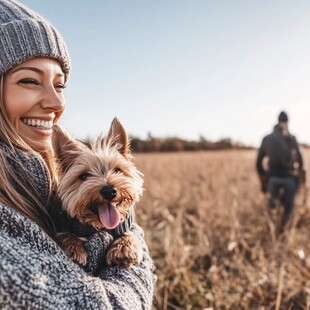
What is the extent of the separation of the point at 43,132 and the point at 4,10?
0.62 metres

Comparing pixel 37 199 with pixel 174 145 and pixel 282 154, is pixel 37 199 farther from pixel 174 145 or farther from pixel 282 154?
pixel 174 145

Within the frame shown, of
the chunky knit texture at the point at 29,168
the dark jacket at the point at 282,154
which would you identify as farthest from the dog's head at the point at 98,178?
the dark jacket at the point at 282,154

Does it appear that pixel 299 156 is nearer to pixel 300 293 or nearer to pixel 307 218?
pixel 307 218

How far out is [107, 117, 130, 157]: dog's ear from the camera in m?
2.16

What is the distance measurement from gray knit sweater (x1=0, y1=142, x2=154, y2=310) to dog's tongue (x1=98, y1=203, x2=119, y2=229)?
0.10 m

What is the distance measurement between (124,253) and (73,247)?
0.69ft

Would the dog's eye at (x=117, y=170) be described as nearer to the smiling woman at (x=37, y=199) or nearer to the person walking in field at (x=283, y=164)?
the smiling woman at (x=37, y=199)

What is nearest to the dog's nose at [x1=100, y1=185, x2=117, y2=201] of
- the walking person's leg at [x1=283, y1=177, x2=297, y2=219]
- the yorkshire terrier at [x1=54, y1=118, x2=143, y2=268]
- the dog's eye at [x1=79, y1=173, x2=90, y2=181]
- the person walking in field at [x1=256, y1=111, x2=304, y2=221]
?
the yorkshire terrier at [x1=54, y1=118, x2=143, y2=268]

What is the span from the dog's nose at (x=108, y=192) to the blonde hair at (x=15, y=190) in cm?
25

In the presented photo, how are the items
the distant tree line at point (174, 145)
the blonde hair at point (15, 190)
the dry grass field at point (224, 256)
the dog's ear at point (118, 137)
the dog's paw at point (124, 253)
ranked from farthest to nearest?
the distant tree line at point (174, 145) < the dry grass field at point (224, 256) < the dog's ear at point (118, 137) < the dog's paw at point (124, 253) < the blonde hair at point (15, 190)

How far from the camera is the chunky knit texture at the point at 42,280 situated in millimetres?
1364

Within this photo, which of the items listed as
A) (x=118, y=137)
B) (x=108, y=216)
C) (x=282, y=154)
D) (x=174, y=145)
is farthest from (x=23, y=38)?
(x=174, y=145)

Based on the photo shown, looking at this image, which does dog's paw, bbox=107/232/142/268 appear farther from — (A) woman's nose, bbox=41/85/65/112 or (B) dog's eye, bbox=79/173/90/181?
(A) woman's nose, bbox=41/85/65/112

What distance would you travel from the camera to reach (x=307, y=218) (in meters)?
8.54
